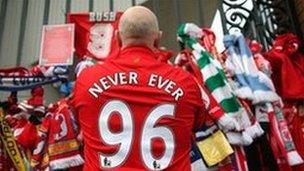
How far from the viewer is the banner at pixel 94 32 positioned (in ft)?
12.0

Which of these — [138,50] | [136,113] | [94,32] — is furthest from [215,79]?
[94,32]

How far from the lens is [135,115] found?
6.64ft

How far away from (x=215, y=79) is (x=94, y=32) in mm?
1261

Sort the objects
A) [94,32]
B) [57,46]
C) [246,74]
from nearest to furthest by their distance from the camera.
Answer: [246,74] < [57,46] < [94,32]

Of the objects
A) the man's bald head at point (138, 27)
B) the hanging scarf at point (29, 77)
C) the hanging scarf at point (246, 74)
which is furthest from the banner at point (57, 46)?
the man's bald head at point (138, 27)

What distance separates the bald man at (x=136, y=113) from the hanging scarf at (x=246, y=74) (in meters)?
0.82

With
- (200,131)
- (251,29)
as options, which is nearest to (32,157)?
(200,131)

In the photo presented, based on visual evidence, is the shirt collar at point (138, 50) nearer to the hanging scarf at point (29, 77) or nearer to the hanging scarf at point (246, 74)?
the hanging scarf at point (246, 74)

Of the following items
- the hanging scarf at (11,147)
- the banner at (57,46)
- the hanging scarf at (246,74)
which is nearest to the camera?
the hanging scarf at (246,74)

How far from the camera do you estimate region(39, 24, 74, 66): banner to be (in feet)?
11.5

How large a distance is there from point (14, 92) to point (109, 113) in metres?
1.61

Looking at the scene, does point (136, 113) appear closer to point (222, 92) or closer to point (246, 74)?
point (222, 92)

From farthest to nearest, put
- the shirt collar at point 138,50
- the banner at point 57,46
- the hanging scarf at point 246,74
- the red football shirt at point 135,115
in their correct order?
the banner at point 57,46 → the hanging scarf at point 246,74 → the shirt collar at point 138,50 → the red football shirt at point 135,115

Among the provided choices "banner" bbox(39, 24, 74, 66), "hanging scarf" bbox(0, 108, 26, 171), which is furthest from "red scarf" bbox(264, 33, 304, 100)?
"hanging scarf" bbox(0, 108, 26, 171)
